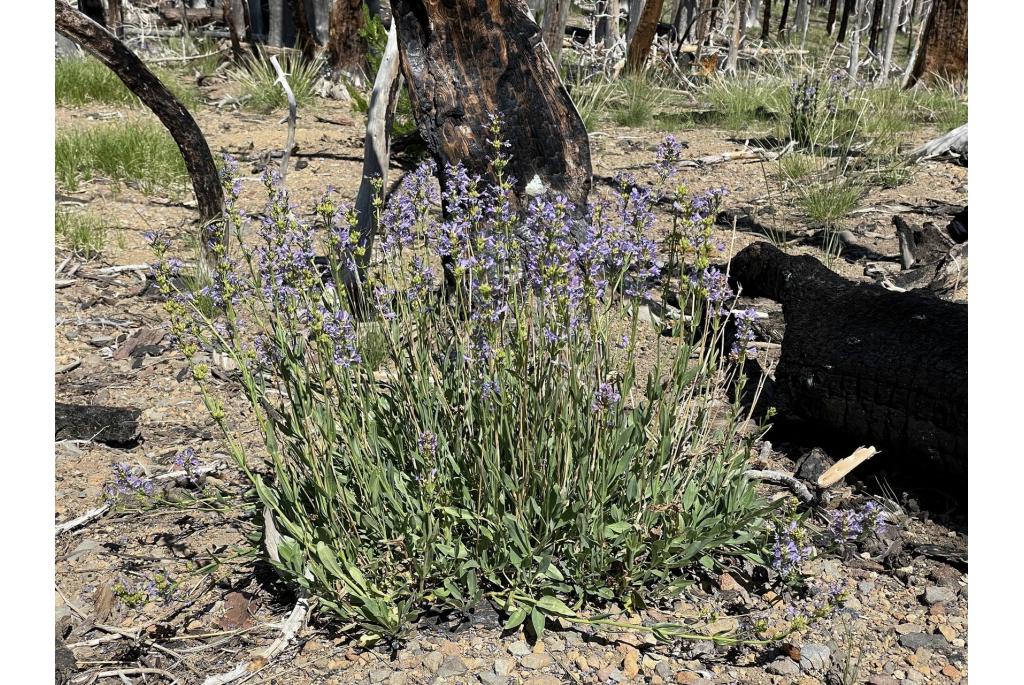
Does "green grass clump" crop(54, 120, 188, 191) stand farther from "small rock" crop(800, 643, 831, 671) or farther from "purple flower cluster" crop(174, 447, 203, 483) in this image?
"small rock" crop(800, 643, 831, 671)

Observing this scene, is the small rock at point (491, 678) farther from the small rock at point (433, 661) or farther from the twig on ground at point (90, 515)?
the twig on ground at point (90, 515)

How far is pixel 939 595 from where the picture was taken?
3.03m

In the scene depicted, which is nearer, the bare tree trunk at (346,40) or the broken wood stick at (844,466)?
the broken wood stick at (844,466)

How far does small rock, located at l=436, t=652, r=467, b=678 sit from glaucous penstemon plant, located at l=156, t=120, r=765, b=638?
156mm

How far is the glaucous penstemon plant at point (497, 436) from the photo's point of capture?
259cm

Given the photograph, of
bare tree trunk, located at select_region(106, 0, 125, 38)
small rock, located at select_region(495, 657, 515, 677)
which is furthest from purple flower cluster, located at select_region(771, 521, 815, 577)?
bare tree trunk, located at select_region(106, 0, 125, 38)

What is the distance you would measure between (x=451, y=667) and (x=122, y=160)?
644 cm

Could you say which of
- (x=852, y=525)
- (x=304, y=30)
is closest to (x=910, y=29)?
(x=304, y=30)

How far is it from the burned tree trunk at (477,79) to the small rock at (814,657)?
8.10 feet

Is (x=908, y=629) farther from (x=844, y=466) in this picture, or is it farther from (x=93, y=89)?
(x=93, y=89)

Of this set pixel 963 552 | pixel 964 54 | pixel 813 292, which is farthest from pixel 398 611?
pixel 964 54

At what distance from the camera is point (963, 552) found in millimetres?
3191

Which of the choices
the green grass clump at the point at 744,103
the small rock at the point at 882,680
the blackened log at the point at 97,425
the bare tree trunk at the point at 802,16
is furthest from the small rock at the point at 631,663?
the bare tree trunk at the point at 802,16

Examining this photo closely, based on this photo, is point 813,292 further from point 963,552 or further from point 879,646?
point 879,646
